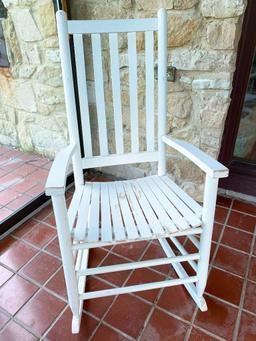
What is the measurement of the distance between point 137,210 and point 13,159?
4.52ft

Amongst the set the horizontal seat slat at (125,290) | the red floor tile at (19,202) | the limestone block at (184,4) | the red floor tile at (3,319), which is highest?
the limestone block at (184,4)

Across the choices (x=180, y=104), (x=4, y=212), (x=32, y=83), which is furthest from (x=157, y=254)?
(x=32, y=83)

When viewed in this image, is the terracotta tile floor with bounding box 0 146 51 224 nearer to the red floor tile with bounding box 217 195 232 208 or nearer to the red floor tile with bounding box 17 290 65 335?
the red floor tile with bounding box 17 290 65 335

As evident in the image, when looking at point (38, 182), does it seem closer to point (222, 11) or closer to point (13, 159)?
point (13, 159)

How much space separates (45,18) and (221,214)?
1.48 meters

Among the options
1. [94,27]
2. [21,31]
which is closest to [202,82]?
[94,27]

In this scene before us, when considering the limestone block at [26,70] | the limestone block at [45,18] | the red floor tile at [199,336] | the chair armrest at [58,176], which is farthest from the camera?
the limestone block at [26,70]

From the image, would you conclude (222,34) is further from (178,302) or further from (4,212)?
(4,212)

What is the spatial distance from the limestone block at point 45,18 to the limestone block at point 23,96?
380mm

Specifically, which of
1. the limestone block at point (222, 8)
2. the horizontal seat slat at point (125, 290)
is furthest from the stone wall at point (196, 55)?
the horizontal seat slat at point (125, 290)

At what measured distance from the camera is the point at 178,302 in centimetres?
104

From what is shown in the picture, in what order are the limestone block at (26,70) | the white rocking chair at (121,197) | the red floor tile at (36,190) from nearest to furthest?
the white rocking chair at (121,197) < the red floor tile at (36,190) < the limestone block at (26,70)

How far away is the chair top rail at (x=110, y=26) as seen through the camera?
995 mm

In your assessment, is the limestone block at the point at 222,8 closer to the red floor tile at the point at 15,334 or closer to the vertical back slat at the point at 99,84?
the vertical back slat at the point at 99,84
